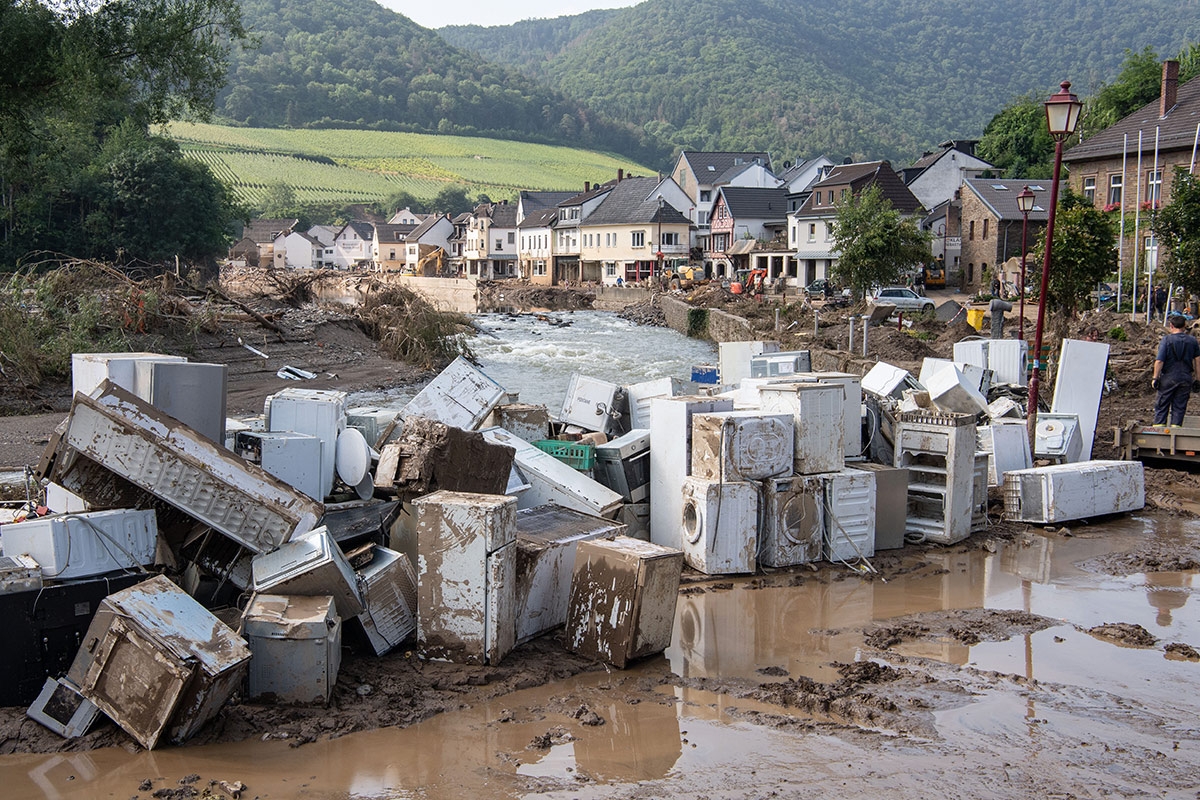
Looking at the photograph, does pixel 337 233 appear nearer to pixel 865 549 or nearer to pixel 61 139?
pixel 61 139

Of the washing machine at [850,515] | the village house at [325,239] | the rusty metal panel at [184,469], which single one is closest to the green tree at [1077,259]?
the washing machine at [850,515]

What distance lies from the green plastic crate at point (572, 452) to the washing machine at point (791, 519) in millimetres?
1580

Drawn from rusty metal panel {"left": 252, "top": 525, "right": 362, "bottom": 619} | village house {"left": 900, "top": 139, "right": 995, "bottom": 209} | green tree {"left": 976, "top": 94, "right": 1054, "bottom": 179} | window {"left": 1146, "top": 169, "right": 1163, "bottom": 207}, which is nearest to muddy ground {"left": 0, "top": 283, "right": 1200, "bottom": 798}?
rusty metal panel {"left": 252, "top": 525, "right": 362, "bottom": 619}

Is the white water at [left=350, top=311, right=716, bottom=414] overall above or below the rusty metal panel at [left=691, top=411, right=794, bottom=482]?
below

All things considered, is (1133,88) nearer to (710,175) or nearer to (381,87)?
(710,175)

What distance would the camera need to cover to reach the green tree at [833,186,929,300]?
32625 mm

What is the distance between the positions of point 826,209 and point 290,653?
49.0m

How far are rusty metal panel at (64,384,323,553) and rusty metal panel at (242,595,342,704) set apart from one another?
60 centimetres

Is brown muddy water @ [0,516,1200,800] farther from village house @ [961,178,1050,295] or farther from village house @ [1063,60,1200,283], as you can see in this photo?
village house @ [961,178,1050,295]

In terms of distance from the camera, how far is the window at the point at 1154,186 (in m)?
30.6

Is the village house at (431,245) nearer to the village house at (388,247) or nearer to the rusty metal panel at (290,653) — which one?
the village house at (388,247)

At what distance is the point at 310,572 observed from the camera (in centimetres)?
544

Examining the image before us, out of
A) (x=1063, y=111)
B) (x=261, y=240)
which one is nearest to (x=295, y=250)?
(x=261, y=240)

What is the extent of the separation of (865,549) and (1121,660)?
8.09 ft
